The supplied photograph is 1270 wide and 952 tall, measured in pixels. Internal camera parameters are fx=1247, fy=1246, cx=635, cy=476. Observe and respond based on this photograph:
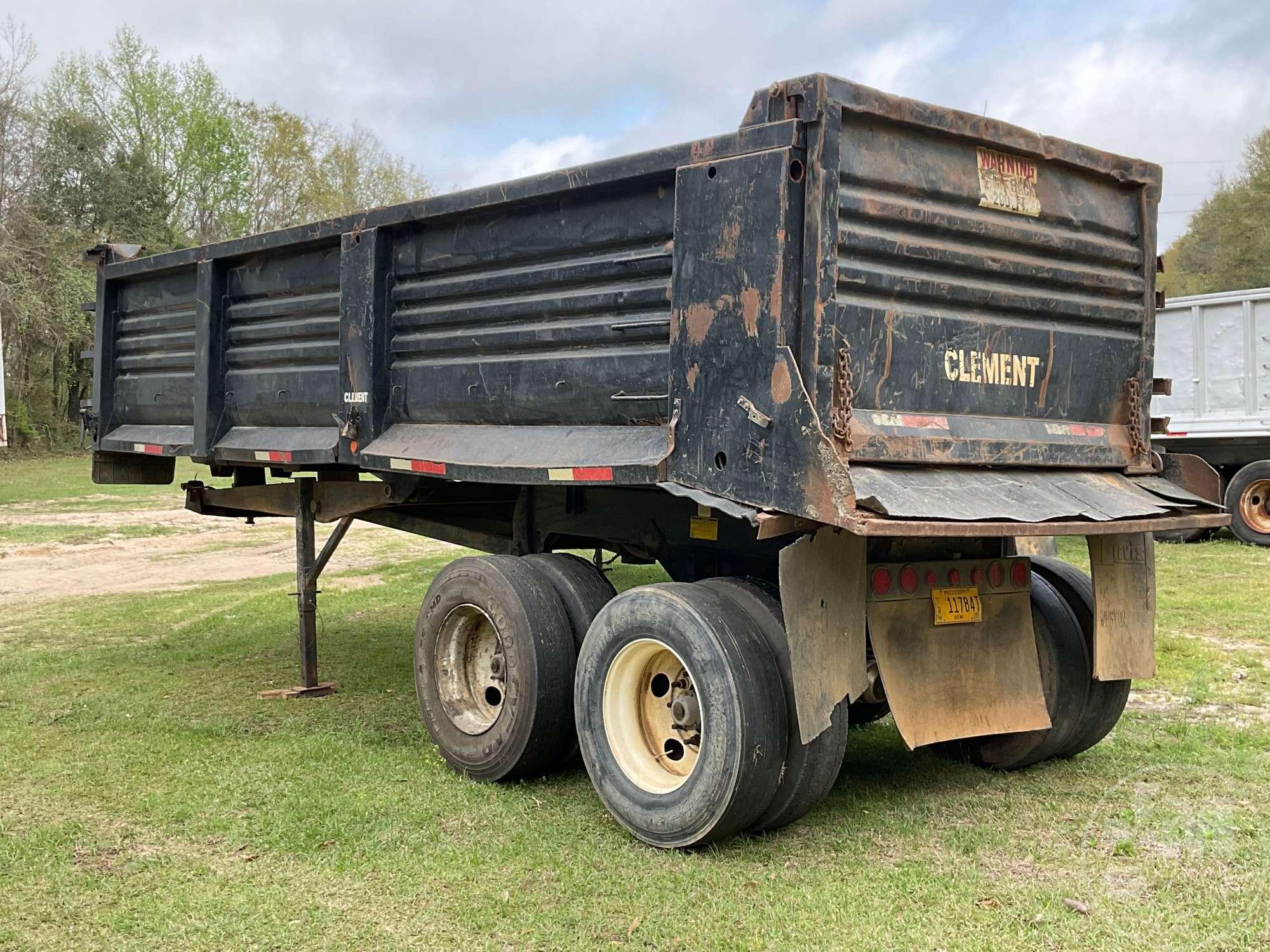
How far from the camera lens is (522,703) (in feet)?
17.3

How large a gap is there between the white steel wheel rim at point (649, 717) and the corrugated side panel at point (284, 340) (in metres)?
2.43

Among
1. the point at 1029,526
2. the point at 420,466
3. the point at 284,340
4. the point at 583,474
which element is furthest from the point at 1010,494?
the point at 284,340

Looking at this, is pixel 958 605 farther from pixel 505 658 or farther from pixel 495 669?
pixel 495 669

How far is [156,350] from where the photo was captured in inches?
312

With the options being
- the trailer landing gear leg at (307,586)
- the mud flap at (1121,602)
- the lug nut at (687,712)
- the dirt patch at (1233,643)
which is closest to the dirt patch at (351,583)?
the trailer landing gear leg at (307,586)

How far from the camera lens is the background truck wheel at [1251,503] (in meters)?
14.4

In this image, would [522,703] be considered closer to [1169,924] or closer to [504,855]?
[504,855]

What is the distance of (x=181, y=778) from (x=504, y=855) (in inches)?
72.7

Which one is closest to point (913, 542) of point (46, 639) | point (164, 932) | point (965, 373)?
point (965, 373)

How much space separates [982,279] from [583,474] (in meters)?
1.74

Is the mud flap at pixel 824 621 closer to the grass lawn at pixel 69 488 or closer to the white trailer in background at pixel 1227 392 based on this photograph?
the white trailer in background at pixel 1227 392

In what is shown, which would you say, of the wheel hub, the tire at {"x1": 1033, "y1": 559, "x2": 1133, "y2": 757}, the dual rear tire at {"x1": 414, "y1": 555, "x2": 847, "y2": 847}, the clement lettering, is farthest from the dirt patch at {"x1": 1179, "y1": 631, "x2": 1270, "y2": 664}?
the wheel hub

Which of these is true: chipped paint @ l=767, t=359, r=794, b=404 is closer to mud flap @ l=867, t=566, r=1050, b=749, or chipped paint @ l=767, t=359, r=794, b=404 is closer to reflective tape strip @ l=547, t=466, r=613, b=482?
reflective tape strip @ l=547, t=466, r=613, b=482

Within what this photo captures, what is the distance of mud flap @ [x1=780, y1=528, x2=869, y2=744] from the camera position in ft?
14.2
